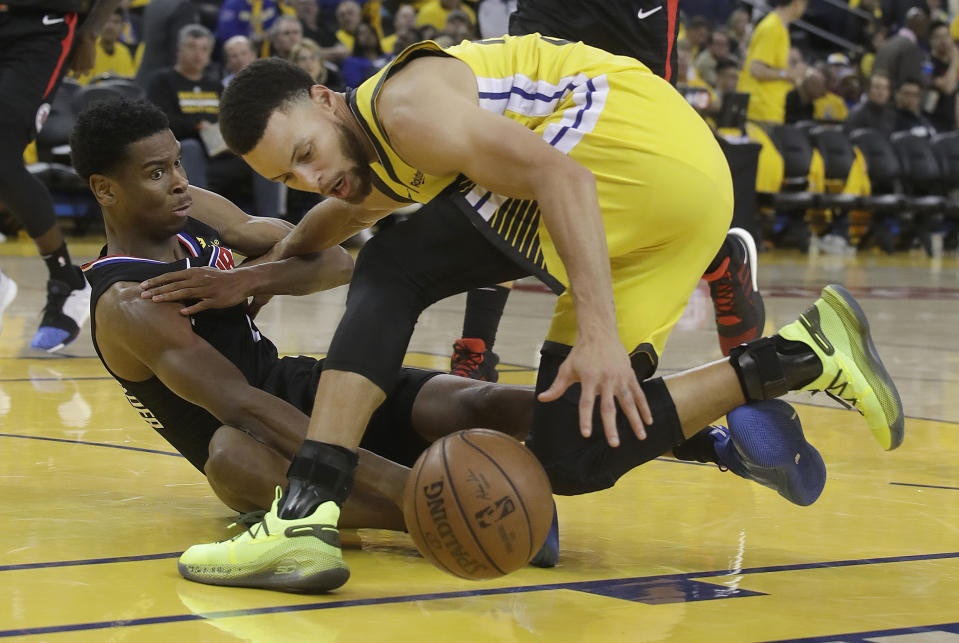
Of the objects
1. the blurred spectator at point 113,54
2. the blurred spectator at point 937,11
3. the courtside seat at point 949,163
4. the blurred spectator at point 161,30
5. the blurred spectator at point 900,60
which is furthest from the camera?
the blurred spectator at point 937,11

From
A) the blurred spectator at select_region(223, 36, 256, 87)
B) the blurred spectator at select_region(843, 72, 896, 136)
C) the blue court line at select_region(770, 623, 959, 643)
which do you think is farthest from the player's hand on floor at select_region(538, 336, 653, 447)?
the blurred spectator at select_region(843, 72, 896, 136)

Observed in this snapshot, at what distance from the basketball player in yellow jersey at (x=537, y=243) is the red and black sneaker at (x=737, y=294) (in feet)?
3.86

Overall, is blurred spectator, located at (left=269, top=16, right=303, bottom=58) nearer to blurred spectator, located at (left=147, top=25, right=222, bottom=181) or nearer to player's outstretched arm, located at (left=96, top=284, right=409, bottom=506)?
blurred spectator, located at (left=147, top=25, right=222, bottom=181)

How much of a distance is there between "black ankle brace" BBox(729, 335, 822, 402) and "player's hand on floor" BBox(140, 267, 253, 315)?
42.0 inches

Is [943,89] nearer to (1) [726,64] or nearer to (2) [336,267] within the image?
(1) [726,64]

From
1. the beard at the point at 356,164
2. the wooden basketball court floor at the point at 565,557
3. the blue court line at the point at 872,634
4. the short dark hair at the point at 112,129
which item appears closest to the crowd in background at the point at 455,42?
the wooden basketball court floor at the point at 565,557

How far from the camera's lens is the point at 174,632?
205cm

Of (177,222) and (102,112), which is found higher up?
(102,112)

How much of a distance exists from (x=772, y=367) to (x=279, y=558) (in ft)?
3.34

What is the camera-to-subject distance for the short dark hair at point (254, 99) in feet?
8.38

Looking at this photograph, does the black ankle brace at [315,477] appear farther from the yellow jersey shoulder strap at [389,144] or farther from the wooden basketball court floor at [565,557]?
the yellow jersey shoulder strap at [389,144]

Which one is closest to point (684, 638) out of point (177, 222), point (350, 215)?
point (350, 215)

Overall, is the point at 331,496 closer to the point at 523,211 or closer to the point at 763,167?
the point at 523,211

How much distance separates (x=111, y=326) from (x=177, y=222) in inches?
15.1
